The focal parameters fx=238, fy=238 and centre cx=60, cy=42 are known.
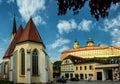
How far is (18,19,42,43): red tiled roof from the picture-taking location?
45.5m

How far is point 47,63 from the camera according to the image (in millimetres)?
46094

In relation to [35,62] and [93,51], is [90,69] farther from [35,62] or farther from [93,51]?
[93,51]

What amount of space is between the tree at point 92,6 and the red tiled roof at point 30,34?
40.6 metres

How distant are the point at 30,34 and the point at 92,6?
1647 inches

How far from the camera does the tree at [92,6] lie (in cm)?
443

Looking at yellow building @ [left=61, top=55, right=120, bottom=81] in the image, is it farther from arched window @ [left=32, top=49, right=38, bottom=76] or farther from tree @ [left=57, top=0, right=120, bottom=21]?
tree @ [left=57, top=0, right=120, bottom=21]

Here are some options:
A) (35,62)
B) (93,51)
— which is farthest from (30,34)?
(93,51)

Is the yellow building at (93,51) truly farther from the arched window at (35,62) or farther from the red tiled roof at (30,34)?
the arched window at (35,62)

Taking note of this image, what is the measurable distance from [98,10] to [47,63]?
4188cm

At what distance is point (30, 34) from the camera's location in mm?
45906

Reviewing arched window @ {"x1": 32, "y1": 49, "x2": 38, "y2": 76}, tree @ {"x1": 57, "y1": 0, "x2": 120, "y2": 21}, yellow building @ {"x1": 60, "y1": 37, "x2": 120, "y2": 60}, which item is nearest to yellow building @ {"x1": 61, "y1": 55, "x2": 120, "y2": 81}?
arched window @ {"x1": 32, "y1": 49, "x2": 38, "y2": 76}

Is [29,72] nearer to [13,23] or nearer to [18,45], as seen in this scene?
[18,45]

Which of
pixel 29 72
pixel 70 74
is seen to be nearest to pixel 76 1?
pixel 29 72

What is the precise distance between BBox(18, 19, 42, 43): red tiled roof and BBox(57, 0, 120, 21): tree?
133ft
